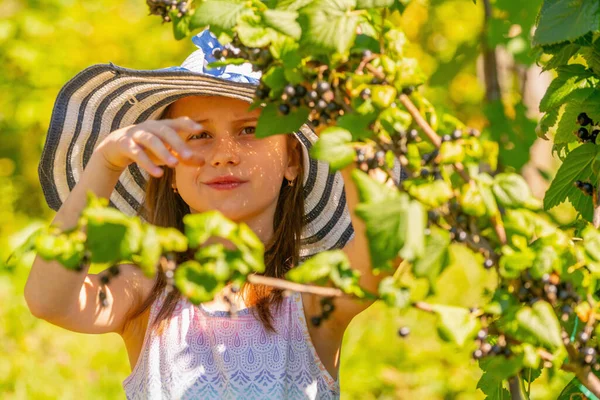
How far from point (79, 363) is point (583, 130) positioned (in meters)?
3.60

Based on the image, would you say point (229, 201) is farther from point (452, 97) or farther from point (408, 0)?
point (452, 97)

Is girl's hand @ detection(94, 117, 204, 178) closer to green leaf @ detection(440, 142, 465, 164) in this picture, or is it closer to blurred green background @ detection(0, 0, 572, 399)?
green leaf @ detection(440, 142, 465, 164)

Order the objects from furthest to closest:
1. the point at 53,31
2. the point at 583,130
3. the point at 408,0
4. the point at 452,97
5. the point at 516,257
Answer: the point at 452,97, the point at 53,31, the point at 583,130, the point at 408,0, the point at 516,257

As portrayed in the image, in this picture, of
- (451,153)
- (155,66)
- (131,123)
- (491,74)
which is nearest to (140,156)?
(451,153)

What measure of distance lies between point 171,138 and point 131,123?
0.88m

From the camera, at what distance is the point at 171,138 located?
58.8 inches

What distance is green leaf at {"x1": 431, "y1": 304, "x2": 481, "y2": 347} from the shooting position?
1075mm

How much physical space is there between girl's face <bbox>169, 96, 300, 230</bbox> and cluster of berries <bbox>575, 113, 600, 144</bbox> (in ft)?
2.59

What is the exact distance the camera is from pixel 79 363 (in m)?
4.62

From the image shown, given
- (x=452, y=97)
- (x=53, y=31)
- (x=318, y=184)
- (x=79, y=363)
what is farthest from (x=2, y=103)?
(x=318, y=184)

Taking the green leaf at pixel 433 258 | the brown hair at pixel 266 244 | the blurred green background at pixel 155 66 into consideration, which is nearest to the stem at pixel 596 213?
the green leaf at pixel 433 258

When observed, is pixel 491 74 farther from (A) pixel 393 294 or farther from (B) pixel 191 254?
(A) pixel 393 294

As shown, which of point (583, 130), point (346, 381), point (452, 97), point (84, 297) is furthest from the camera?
point (452, 97)

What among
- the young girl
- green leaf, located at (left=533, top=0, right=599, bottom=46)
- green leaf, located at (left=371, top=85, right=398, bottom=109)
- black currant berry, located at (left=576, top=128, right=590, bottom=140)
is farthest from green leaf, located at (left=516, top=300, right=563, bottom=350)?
the young girl
